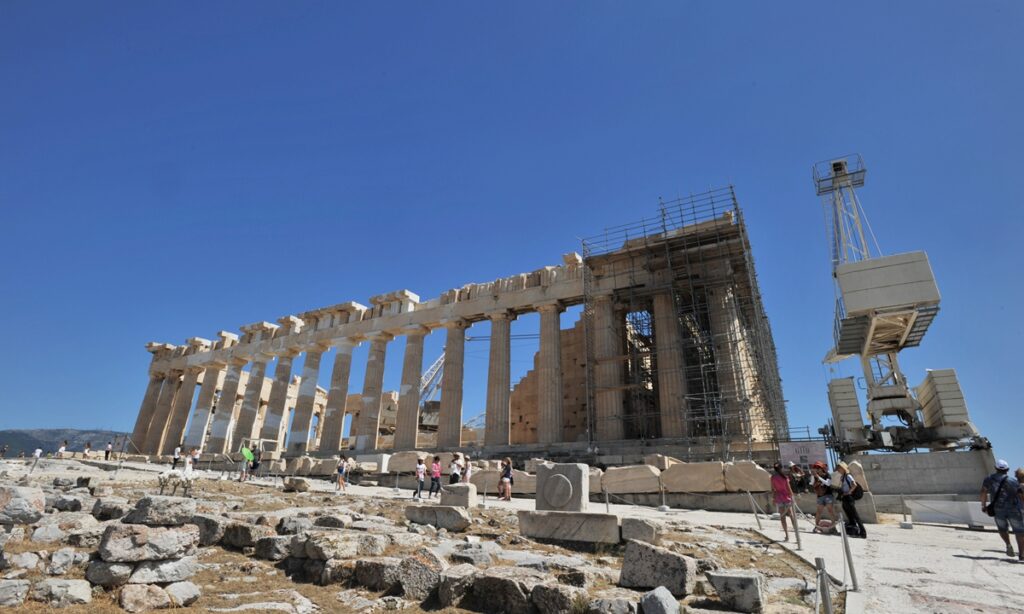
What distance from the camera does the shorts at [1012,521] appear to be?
8.66 meters

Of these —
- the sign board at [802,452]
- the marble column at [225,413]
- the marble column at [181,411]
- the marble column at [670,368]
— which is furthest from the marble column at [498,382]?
the marble column at [181,411]

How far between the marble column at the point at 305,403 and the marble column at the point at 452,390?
1036 cm

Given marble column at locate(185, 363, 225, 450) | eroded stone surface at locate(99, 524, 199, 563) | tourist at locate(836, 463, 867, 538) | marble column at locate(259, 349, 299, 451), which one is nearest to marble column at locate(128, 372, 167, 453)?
marble column at locate(185, 363, 225, 450)

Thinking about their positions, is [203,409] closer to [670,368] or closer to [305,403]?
[305,403]

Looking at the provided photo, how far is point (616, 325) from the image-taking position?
27.3 meters

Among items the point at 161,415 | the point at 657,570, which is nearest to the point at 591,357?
the point at 657,570

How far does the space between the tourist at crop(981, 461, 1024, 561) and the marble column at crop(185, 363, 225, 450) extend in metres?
43.5

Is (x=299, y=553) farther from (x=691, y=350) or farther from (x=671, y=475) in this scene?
(x=691, y=350)

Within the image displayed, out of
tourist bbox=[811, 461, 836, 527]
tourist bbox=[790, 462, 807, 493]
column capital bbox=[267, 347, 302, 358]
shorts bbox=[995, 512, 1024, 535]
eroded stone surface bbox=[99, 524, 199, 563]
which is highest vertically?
column capital bbox=[267, 347, 302, 358]

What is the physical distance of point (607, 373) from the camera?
25609 millimetres

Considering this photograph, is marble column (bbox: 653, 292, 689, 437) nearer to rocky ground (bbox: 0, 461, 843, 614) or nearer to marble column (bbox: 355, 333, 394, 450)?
rocky ground (bbox: 0, 461, 843, 614)

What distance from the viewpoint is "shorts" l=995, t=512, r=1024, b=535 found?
8.66 metres

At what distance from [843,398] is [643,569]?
25.9 meters

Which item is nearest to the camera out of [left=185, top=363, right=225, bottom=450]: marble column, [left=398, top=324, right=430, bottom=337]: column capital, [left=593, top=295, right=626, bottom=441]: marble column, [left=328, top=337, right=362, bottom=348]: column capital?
[left=593, top=295, right=626, bottom=441]: marble column
